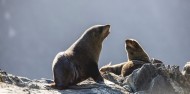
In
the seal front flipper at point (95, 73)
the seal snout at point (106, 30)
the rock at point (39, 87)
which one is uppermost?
the seal snout at point (106, 30)

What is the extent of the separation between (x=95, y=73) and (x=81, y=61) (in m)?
0.61

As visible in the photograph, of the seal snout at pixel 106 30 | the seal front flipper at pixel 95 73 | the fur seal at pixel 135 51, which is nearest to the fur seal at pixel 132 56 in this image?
the fur seal at pixel 135 51

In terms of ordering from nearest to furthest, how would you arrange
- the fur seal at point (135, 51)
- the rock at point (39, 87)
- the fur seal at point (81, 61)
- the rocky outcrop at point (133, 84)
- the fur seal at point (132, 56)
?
the rock at point (39, 87) → the rocky outcrop at point (133, 84) → the fur seal at point (81, 61) → the fur seal at point (132, 56) → the fur seal at point (135, 51)

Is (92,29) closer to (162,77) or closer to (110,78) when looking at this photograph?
(110,78)

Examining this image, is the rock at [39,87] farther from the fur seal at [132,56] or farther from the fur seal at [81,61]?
the fur seal at [132,56]

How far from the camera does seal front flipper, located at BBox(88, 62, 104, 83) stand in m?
17.0

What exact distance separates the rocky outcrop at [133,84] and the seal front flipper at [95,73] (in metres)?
0.25

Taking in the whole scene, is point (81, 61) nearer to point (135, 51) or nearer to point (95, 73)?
point (95, 73)

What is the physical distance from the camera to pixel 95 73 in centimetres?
1742

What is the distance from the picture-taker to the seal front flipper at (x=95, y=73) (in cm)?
1703

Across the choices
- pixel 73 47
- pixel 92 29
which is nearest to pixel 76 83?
pixel 73 47

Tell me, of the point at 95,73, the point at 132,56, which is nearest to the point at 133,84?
the point at 95,73

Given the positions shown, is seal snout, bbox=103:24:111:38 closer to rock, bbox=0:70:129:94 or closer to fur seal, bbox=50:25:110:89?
fur seal, bbox=50:25:110:89

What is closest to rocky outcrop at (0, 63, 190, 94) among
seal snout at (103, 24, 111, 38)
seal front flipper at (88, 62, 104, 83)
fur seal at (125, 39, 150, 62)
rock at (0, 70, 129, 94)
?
rock at (0, 70, 129, 94)
